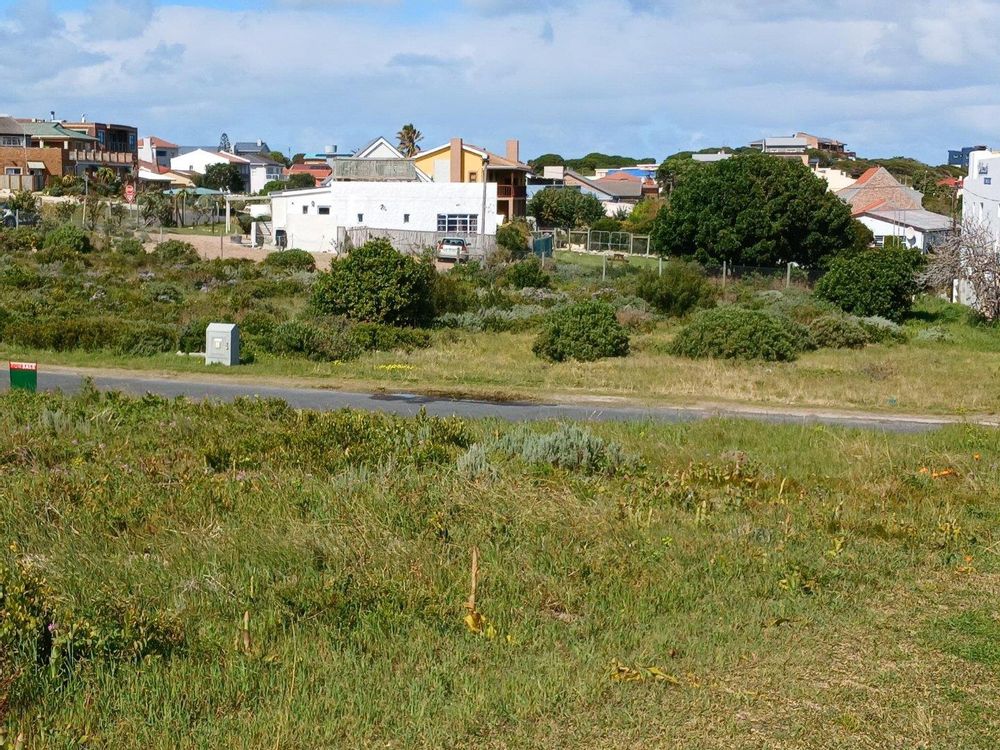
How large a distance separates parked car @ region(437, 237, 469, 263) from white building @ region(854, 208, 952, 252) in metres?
21.5

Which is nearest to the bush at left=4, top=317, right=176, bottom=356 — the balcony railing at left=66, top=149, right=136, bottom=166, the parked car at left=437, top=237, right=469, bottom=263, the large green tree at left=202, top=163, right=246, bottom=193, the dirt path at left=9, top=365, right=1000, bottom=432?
the dirt path at left=9, top=365, right=1000, bottom=432

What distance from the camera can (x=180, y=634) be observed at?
6668 millimetres

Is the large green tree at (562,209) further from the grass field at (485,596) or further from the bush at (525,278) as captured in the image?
the grass field at (485,596)

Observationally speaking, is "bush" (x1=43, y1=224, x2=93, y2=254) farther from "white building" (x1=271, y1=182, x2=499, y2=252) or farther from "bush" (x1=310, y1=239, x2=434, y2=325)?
"bush" (x1=310, y1=239, x2=434, y2=325)

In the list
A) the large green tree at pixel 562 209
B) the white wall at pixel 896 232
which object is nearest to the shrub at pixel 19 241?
the white wall at pixel 896 232

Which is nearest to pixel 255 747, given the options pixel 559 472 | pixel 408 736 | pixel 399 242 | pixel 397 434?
pixel 408 736

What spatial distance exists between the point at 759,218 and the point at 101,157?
72.8 m

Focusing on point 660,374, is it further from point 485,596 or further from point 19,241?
point 19,241

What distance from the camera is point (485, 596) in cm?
758

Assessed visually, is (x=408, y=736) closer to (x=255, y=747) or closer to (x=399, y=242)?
(x=255, y=747)

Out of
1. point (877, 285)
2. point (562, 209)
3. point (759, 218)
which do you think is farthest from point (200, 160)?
point (877, 285)

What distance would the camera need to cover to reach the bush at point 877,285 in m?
35.2

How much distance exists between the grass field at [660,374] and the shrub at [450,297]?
13.4 ft

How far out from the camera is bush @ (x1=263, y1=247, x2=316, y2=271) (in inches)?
1779
